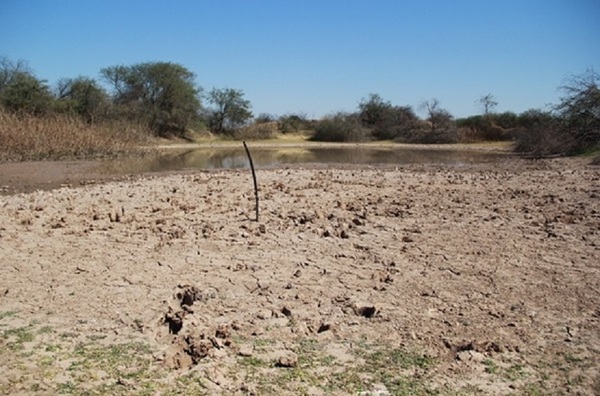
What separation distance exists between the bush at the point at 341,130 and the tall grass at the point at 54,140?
877 inches

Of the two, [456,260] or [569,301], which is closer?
[569,301]

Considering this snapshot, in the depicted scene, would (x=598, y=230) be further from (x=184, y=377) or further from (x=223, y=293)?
(x=184, y=377)

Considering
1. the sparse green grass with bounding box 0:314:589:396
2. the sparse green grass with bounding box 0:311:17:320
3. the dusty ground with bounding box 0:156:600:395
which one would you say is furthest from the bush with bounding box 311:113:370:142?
the sparse green grass with bounding box 0:314:589:396

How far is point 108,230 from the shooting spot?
7316 mm

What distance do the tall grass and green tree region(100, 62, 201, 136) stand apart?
17.4m

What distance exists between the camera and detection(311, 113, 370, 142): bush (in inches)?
1756

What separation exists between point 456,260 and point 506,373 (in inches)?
101

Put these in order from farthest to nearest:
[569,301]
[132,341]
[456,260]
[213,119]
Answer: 1. [213,119]
2. [456,260]
3. [569,301]
4. [132,341]

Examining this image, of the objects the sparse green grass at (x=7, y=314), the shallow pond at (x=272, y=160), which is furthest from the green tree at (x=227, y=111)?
the sparse green grass at (x=7, y=314)

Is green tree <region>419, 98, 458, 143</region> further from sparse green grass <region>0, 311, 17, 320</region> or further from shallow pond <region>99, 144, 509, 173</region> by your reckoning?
sparse green grass <region>0, 311, 17, 320</region>

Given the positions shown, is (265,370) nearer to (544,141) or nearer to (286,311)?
(286,311)

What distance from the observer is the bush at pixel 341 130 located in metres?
44.6

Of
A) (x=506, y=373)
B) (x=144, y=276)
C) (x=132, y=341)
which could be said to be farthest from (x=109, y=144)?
(x=506, y=373)

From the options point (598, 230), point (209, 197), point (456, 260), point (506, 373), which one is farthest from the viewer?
point (209, 197)
